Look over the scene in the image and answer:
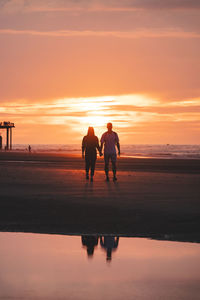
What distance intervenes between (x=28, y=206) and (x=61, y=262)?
210 inches

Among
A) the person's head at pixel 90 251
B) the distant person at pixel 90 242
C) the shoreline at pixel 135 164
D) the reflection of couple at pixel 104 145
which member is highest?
the reflection of couple at pixel 104 145

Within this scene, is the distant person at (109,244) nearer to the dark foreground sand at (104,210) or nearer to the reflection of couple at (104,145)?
the dark foreground sand at (104,210)

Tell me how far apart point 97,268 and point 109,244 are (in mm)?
1556

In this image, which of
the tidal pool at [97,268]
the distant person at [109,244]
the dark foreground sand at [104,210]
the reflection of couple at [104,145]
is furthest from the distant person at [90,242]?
the reflection of couple at [104,145]

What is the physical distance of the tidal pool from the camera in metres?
4.77

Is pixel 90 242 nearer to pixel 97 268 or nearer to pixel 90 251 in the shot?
pixel 90 251

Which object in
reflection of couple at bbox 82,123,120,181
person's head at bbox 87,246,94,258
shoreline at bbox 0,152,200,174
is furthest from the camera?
shoreline at bbox 0,152,200,174

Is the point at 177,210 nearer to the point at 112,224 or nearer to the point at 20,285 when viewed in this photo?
the point at 112,224

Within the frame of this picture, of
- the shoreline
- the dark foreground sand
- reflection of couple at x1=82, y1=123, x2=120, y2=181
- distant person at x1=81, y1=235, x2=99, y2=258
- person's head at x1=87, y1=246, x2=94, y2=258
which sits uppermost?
reflection of couple at x1=82, y1=123, x2=120, y2=181

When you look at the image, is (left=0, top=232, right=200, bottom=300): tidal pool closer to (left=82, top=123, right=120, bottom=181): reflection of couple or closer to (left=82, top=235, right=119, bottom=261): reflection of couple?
(left=82, top=235, right=119, bottom=261): reflection of couple

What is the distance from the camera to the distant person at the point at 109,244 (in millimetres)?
6573

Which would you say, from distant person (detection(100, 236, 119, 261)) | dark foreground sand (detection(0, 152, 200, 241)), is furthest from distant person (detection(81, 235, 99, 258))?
dark foreground sand (detection(0, 152, 200, 241))

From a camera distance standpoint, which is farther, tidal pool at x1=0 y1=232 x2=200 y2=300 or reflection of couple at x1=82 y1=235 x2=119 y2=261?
reflection of couple at x1=82 y1=235 x2=119 y2=261

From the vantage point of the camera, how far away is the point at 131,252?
263 inches
